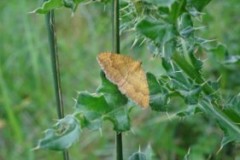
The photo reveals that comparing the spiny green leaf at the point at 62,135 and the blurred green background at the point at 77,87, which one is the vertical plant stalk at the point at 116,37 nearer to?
the spiny green leaf at the point at 62,135

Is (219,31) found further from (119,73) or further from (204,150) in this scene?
(119,73)

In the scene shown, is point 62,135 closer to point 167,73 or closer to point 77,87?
point 167,73

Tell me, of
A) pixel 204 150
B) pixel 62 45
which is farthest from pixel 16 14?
pixel 204 150

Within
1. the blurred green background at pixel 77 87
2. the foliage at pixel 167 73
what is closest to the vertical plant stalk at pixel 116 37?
the foliage at pixel 167 73

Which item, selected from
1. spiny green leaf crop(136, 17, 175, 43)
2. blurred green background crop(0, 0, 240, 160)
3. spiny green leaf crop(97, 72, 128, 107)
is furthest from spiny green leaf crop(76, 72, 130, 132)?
blurred green background crop(0, 0, 240, 160)

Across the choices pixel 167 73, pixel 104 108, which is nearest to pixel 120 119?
pixel 104 108

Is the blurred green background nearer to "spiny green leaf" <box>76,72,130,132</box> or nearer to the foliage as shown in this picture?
the foliage
